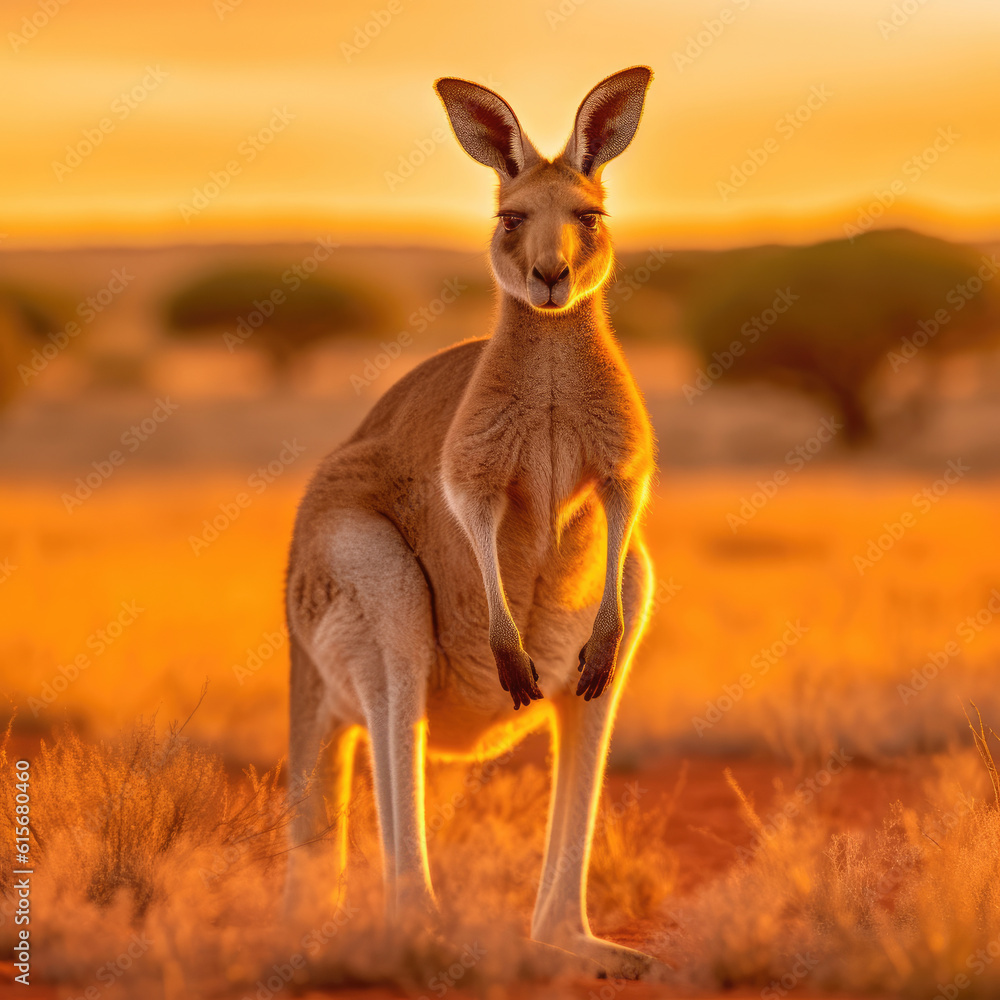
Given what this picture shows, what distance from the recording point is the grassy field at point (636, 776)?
4098mm

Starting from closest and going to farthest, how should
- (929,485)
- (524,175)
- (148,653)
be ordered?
(524,175)
(148,653)
(929,485)

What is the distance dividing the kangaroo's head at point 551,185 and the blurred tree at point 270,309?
119 ft

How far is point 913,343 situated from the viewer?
30.3 metres

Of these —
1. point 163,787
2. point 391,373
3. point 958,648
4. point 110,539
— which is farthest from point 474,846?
point 391,373

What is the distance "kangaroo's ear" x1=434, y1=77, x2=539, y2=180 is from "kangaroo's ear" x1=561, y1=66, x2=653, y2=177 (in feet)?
0.50

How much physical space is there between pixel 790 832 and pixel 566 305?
2312mm

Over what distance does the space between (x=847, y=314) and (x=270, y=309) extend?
60.4 feet

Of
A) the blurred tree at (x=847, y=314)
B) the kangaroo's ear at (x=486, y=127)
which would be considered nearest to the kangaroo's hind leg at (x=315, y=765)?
the kangaroo's ear at (x=486, y=127)

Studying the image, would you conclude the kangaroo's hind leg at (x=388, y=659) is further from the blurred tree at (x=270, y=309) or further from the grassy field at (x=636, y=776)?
the blurred tree at (x=270, y=309)

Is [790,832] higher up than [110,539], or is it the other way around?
[110,539]

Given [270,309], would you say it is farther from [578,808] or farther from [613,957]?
[613,957]

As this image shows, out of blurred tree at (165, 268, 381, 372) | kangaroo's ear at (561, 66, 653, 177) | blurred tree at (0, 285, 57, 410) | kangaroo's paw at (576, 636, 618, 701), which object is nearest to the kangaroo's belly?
kangaroo's paw at (576, 636, 618, 701)

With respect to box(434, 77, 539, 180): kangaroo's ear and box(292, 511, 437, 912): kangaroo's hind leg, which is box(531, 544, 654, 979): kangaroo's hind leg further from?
box(434, 77, 539, 180): kangaroo's ear

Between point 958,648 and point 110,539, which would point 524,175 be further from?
point 110,539
